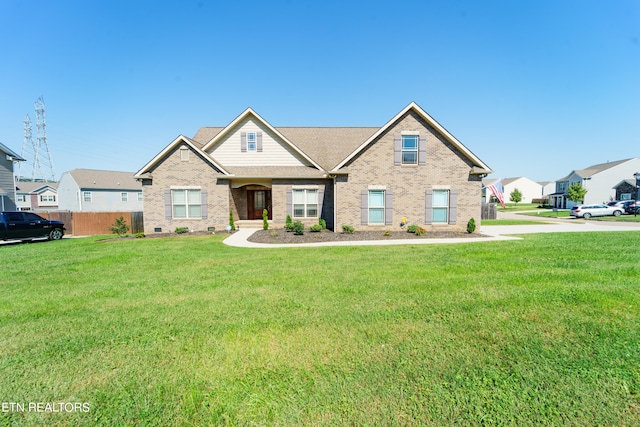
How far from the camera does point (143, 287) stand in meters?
6.64

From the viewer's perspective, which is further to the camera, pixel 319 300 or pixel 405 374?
pixel 319 300

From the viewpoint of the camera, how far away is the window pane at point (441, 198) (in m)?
16.7

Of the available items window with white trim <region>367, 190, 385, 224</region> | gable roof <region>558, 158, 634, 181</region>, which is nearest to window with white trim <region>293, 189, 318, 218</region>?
window with white trim <region>367, 190, 385, 224</region>

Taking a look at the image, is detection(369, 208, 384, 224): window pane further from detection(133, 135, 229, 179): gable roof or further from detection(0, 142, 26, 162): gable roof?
detection(0, 142, 26, 162): gable roof

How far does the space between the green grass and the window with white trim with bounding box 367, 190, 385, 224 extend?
9111mm

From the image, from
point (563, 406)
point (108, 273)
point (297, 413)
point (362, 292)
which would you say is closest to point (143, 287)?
point (108, 273)

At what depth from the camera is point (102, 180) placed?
4103 centimetres

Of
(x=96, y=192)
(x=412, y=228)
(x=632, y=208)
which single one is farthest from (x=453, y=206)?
(x=96, y=192)

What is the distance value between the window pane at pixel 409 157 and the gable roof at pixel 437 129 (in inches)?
69.8

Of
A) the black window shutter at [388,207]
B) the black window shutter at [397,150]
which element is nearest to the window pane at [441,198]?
the black window shutter at [388,207]

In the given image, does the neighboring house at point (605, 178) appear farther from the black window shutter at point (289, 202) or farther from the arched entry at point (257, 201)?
the arched entry at point (257, 201)

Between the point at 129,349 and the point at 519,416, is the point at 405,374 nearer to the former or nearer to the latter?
the point at 519,416

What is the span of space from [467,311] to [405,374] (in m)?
2.23

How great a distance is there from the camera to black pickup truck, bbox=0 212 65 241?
569 inches
